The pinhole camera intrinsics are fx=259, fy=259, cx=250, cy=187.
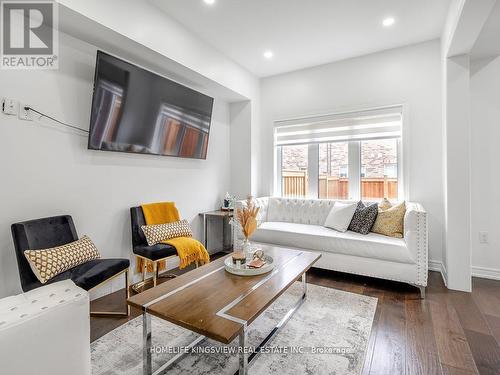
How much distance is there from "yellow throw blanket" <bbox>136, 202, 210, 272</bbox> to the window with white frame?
6.34 ft

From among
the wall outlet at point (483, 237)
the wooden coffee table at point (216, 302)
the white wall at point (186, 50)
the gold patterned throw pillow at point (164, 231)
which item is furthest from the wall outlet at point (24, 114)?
the wall outlet at point (483, 237)

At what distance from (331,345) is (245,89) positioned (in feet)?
11.5

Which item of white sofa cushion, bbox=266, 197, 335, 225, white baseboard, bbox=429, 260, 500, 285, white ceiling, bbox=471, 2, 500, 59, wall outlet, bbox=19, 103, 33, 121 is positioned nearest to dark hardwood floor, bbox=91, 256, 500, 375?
white baseboard, bbox=429, 260, 500, 285

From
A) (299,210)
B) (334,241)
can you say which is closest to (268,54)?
(299,210)

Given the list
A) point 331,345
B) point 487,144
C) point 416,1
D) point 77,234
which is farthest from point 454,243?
point 77,234

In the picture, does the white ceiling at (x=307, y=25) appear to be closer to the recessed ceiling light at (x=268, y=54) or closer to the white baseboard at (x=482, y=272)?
the recessed ceiling light at (x=268, y=54)

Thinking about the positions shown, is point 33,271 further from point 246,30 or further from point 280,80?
point 280,80

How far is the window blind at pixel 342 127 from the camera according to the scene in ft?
11.5

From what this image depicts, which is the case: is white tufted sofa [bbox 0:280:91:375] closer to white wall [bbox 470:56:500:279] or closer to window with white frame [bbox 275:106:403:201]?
window with white frame [bbox 275:106:403:201]

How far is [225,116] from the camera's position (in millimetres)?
4312

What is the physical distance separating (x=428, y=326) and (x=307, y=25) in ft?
10.2

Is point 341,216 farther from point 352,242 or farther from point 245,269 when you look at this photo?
point 245,269

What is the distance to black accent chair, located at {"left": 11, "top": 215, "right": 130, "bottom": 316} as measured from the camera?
6.02 feet

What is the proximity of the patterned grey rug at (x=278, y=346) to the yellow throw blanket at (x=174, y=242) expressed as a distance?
0.73 meters
